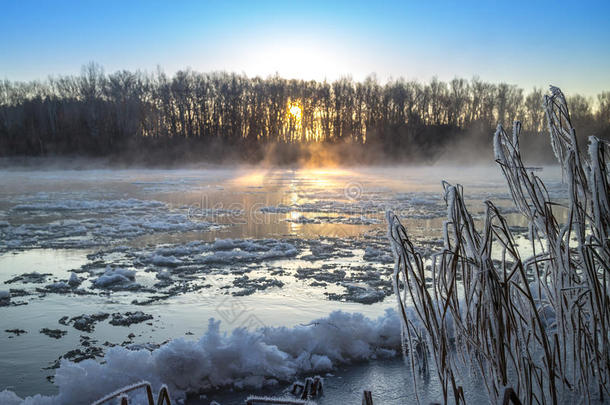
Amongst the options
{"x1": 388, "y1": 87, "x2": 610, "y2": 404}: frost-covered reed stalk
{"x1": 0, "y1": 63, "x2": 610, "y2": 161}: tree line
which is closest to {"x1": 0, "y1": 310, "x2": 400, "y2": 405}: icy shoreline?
{"x1": 388, "y1": 87, "x2": 610, "y2": 404}: frost-covered reed stalk

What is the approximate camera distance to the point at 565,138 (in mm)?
2361

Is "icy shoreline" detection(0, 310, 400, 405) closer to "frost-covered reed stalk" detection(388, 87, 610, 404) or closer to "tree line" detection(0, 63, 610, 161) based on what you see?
"frost-covered reed stalk" detection(388, 87, 610, 404)

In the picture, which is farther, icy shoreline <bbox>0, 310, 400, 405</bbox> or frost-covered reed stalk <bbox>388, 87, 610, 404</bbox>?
icy shoreline <bbox>0, 310, 400, 405</bbox>

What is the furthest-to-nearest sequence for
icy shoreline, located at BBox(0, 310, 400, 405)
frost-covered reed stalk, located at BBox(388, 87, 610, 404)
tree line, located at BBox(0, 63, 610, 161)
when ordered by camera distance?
tree line, located at BBox(0, 63, 610, 161) < icy shoreline, located at BBox(0, 310, 400, 405) < frost-covered reed stalk, located at BBox(388, 87, 610, 404)

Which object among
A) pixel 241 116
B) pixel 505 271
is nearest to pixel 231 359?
pixel 505 271

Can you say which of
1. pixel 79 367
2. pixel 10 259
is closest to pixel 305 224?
pixel 10 259

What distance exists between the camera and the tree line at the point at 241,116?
5066 centimetres

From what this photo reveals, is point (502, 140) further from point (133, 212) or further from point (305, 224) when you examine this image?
point (133, 212)

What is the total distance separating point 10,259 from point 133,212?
234 inches

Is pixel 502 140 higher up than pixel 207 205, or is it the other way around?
pixel 502 140

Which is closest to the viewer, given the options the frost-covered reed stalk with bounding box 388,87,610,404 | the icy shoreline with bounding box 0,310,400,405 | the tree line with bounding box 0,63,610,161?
the frost-covered reed stalk with bounding box 388,87,610,404

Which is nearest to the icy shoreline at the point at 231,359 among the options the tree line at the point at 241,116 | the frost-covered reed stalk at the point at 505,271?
the frost-covered reed stalk at the point at 505,271

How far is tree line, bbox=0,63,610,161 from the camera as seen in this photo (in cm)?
5066

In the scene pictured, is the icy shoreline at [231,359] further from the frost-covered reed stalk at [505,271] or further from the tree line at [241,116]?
the tree line at [241,116]
